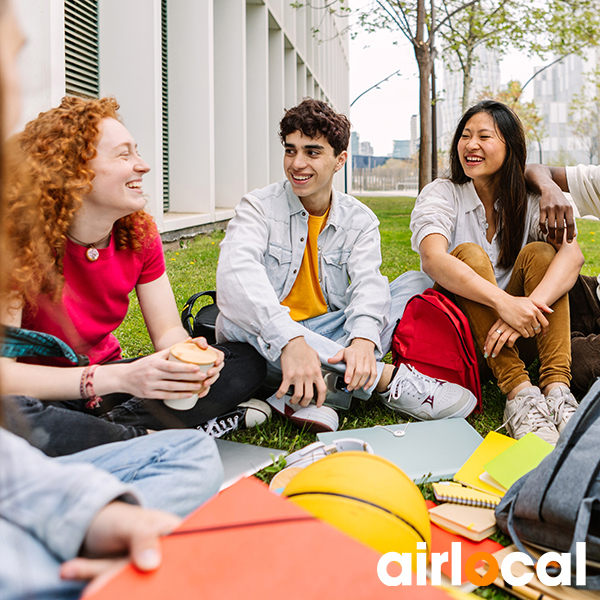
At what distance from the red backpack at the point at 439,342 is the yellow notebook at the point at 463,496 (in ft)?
2.82

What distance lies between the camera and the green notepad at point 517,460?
1978mm

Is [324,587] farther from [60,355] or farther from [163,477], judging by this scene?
[60,355]

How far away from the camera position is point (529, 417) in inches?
96.3

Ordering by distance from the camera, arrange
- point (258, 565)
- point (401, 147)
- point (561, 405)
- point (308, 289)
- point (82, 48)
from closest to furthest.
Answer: point (258, 565), point (561, 405), point (308, 289), point (82, 48), point (401, 147)

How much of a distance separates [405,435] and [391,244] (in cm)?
667

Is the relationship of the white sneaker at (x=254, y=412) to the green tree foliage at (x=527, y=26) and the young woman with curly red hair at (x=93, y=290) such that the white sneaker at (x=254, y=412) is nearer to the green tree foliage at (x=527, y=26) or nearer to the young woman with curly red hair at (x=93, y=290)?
the young woman with curly red hair at (x=93, y=290)

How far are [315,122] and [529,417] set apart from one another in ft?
5.73

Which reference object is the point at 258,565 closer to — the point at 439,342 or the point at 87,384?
the point at 87,384

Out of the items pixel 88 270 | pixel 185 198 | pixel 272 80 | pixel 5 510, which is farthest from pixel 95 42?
pixel 272 80

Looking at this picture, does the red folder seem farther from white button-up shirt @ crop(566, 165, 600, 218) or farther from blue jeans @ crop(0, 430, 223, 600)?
white button-up shirt @ crop(566, 165, 600, 218)

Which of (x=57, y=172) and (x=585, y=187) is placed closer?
(x=57, y=172)

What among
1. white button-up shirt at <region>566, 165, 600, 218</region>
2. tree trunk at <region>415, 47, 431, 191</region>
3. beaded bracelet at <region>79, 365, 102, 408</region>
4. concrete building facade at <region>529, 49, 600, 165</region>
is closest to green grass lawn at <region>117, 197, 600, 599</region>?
beaded bracelet at <region>79, 365, 102, 408</region>

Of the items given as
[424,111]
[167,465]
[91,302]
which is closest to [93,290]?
[91,302]

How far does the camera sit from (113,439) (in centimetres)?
191
